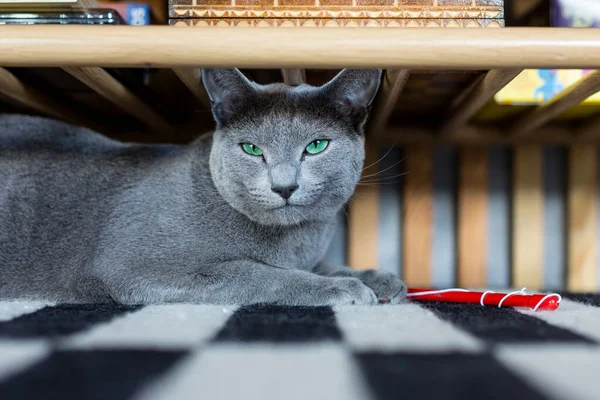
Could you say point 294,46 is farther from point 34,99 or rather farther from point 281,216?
point 34,99

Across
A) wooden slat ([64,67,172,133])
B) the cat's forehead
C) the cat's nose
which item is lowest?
the cat's nose

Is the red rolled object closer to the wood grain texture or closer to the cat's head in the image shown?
the cat's head

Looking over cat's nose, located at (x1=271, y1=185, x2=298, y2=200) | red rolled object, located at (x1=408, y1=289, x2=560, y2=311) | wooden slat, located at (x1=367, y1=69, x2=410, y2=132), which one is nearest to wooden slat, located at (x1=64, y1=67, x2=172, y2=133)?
cat's nose, located at (x1=271, y1=185, x2=298, y2=200)

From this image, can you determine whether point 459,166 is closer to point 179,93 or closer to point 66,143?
point 179,93

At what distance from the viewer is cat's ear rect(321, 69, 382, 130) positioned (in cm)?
86

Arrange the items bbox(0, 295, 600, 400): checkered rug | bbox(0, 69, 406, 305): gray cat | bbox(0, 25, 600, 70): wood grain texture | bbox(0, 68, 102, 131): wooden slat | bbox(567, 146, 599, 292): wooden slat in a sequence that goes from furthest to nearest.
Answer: bbox(567, 146, 599, 292): wooden slat → bbox(0, 68, 102, 131): wooden slat → bbox(0, 69, 406, 305): gray cat → bbox(0, 25, 600, 70): wood grain texture → bbox(0, 295, 600, 400): checkered rug

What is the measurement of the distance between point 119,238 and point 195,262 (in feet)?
0.45

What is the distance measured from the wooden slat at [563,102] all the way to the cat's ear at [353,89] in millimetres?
344

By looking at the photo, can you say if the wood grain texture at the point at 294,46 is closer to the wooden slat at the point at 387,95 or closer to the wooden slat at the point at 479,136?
the wooden slat at the point at 387,95

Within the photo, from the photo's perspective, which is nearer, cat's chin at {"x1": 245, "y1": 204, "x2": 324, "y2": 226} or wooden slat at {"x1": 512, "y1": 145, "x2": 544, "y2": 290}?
cat's chin at {"x1": 245, "y1": 204, "x2": 324, "y2": 226}

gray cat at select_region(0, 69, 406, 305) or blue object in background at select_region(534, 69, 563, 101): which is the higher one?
blue object in background at select_region(534, 69, 563, 101)

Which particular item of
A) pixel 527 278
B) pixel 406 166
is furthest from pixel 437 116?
pixel 527 278

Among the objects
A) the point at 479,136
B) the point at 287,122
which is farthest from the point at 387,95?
the point at 479,136

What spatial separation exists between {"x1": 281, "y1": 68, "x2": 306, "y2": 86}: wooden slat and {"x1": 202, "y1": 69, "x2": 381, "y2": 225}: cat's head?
0.09 feet
